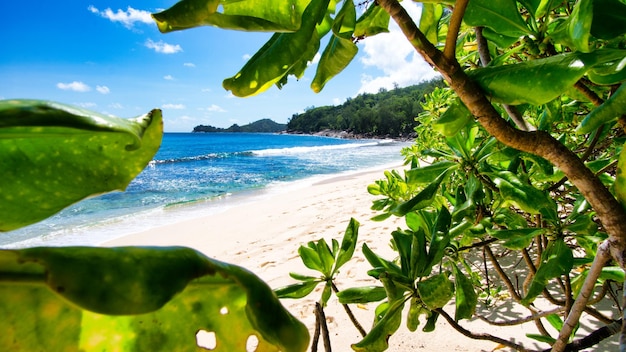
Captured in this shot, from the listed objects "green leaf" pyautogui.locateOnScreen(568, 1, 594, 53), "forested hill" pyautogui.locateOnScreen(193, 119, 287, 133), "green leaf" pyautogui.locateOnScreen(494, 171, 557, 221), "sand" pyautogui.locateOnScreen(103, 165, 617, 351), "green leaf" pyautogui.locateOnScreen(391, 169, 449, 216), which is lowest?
"sand" pyautogui.locateOnScreen(103, 165, 617, 351)

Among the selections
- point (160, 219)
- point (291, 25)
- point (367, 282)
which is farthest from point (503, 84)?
point (160, 219)

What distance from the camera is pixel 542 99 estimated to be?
62 centimetres

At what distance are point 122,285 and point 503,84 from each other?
25.9 inches

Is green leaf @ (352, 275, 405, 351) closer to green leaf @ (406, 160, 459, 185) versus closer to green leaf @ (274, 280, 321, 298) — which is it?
green leaf @ (274, 280, 321, 298)

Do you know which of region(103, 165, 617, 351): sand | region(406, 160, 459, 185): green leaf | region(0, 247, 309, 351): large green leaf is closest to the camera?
region(0, 247, 309, 351): large green leaf

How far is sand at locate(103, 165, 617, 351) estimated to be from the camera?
9.86ft

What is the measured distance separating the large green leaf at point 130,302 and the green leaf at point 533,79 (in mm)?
540

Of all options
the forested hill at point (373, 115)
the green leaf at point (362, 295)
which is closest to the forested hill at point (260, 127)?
the forested hill at point (373, 115)

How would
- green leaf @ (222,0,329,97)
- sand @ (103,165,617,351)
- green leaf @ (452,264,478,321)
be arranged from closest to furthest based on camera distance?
green leaf @ (222,0,329,97), green leaf @ (452,264,478,321), sand @ (103,165,617,351)

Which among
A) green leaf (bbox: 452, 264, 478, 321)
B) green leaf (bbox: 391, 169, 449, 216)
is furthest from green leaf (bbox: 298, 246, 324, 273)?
green leaf (bbox: 452, 264, 478, 321)

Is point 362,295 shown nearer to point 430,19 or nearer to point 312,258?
point 312,258

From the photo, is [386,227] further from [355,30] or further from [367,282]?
[355,30]

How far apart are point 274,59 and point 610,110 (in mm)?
652

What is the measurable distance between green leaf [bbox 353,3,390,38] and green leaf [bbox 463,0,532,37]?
0.23m
